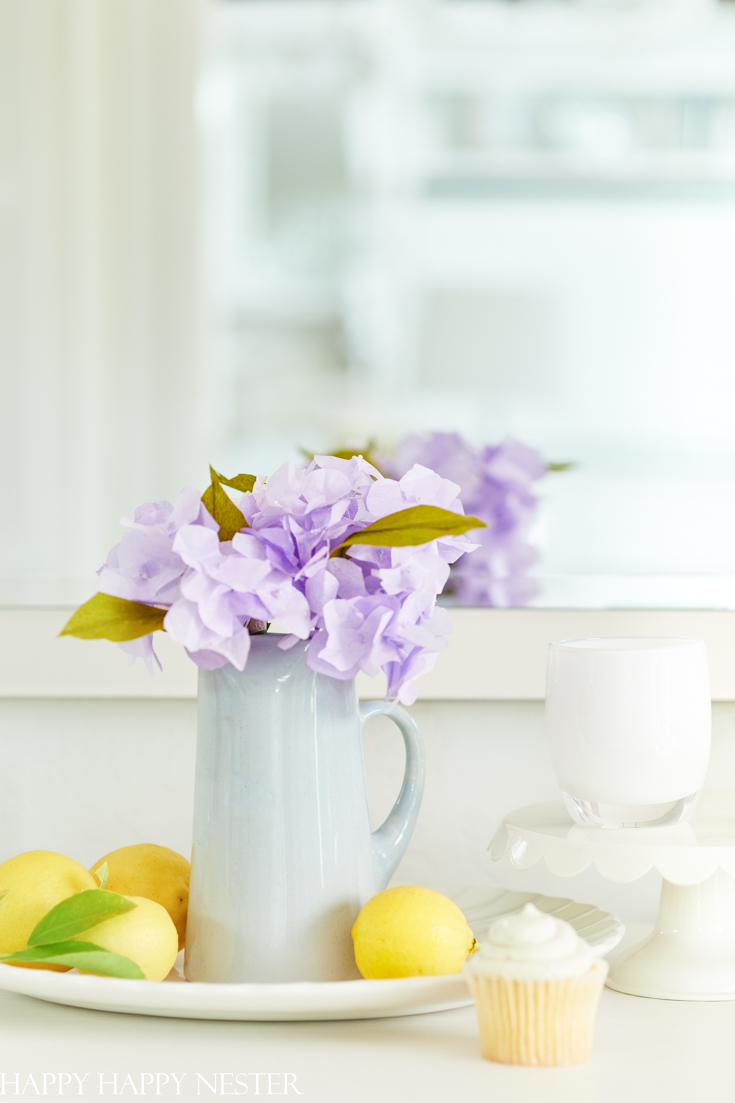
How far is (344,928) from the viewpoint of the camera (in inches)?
22.5

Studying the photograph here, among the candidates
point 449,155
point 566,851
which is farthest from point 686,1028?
point 449,155

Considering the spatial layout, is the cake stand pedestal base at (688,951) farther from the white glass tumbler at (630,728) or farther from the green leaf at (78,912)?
the green leaf at (78,912)

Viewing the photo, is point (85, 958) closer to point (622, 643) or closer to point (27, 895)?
point (27, 895)

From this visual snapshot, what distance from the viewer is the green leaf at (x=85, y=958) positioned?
51 centimetres

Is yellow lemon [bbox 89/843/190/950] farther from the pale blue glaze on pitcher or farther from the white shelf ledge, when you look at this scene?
the white shelf ledge

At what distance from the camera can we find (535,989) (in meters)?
0.46

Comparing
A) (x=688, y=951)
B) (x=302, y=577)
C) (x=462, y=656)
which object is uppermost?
(x=302, y=577)

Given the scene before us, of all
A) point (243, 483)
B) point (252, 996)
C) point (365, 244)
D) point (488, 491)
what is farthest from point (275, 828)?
point (365, 244)

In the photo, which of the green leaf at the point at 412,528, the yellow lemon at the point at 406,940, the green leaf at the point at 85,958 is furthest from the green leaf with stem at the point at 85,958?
the green leaf at the point at 412,528

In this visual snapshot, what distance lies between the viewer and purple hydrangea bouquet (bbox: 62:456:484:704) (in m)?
0.52

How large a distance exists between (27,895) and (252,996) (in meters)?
0.15

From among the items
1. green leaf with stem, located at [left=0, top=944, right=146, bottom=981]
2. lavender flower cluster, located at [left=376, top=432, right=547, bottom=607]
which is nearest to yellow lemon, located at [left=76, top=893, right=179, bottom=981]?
green leaf with stem, located at [left=0, top=944, right=146, bottom=981]

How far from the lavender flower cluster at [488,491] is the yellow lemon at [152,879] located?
0.38 m

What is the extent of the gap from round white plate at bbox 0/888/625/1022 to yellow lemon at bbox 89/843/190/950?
74 millimetres
